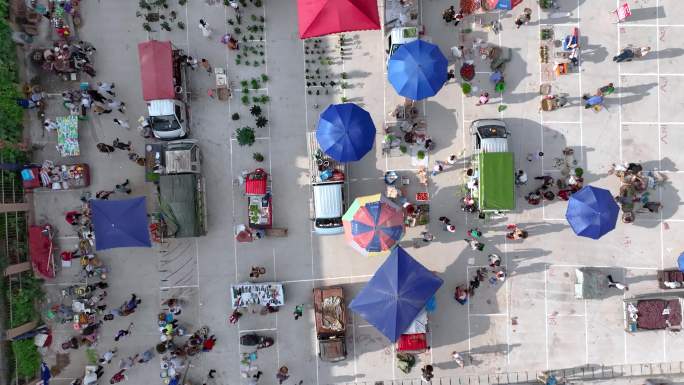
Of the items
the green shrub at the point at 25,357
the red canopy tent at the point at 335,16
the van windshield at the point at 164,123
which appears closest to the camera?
the red canopy tent at the point at 335,16

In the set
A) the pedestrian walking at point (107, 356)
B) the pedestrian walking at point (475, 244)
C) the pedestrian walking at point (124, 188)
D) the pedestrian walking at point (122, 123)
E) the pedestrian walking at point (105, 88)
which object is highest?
the pedestrian walking at point (105, 88)

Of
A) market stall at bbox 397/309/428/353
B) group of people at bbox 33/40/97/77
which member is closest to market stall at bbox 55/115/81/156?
group of people at bbox 33/40/97/77

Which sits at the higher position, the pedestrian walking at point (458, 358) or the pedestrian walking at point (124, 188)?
the pedestrian walking at point (124, 188)

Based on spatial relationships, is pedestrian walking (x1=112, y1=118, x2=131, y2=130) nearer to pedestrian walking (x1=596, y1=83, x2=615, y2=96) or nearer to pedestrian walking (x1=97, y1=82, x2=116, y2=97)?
pedestrian walking (x1=97, y1=82, x2=116, y2=97)

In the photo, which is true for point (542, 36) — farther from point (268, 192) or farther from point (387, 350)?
point (387, 350)

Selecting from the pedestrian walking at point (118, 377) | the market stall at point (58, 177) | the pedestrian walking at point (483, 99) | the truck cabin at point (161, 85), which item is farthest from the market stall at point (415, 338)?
the market stall at point (58, 177)

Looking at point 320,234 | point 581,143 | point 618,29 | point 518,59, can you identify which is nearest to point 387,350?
point 320,234

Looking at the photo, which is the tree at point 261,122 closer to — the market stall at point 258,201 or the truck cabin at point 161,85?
the market stall at point 258,201
